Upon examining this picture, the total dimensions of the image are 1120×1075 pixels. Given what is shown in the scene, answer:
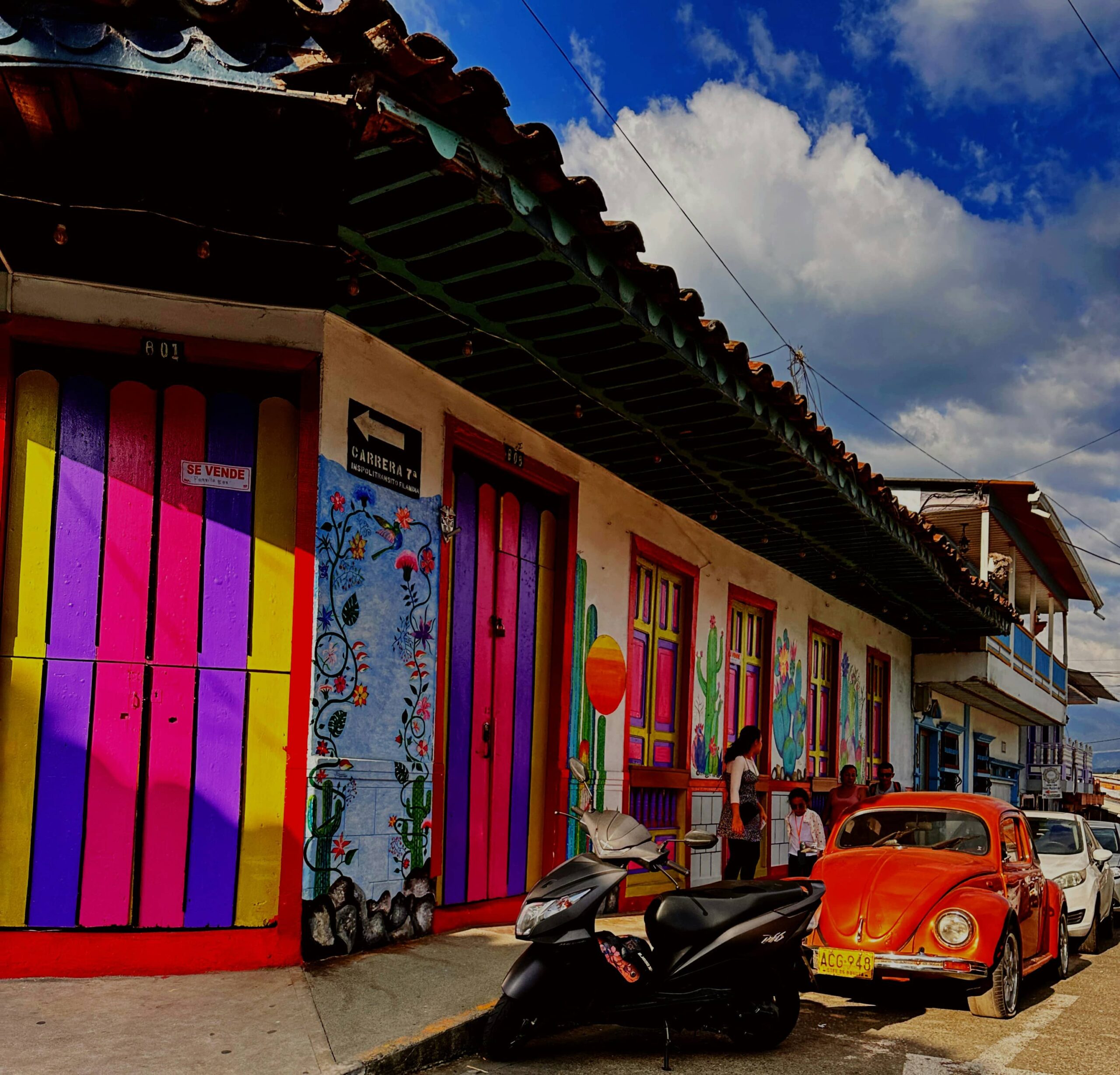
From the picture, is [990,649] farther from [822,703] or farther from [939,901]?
[939,901]

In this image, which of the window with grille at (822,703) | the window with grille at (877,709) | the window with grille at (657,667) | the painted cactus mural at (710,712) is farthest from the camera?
the window with grille at (877,709)

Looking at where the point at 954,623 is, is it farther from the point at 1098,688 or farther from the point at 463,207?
the point at 1098,688

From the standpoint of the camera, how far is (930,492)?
21875 millimetres

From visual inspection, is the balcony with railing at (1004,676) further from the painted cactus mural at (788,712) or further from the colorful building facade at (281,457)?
the colorful building facade at (281,457)

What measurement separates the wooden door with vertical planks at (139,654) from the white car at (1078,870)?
698cm

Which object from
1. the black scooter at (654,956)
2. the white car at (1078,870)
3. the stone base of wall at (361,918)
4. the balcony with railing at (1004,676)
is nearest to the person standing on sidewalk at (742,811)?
the white car at (1078,870)

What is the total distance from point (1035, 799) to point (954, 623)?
1628cm

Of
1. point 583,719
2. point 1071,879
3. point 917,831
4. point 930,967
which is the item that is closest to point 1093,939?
point 1071,879

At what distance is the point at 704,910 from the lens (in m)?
5.73

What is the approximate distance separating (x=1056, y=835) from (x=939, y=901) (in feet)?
17.4

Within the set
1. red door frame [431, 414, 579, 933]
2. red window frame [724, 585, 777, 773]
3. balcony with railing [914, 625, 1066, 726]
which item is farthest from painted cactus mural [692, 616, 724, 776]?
balcony with railing [914, 625, 1066, 726]

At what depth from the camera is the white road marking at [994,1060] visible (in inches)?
217

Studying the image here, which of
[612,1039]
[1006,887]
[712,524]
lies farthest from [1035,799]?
[612,1039]

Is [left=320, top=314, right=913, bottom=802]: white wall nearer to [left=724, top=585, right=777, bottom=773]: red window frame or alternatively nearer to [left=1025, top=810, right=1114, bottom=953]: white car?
[left=724, top=585, right=777, bottom=773]: red window frame
